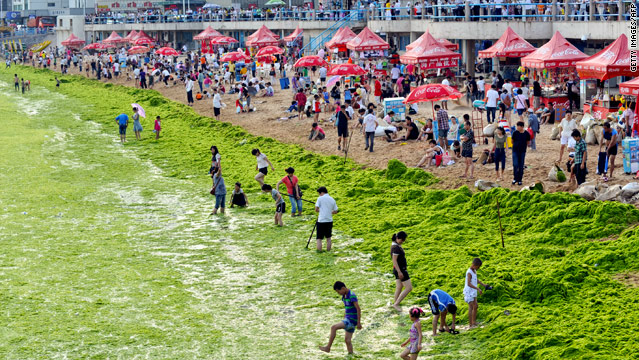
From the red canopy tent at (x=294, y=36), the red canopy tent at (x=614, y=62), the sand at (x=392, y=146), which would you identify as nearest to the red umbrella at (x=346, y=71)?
the sand at (x=392, y=146)

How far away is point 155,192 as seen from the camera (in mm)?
26875

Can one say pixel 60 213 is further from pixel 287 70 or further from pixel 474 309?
pixel 287 70

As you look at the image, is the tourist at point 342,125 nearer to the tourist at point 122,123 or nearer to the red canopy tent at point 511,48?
the red canopy tent at point 511,48

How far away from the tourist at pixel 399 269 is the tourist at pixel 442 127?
11.3m

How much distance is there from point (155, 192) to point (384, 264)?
11189 millimetres

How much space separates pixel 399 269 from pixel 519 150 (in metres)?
8.09

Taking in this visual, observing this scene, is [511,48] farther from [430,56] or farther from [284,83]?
[284,83]

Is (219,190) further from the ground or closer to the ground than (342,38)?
closer to the ground

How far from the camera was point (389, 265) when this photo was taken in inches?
701

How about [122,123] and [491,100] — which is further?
[122,123]

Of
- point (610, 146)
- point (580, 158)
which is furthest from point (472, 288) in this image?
point (610, 146)

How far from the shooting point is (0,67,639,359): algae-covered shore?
13.8 metres

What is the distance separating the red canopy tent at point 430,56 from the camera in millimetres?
36031

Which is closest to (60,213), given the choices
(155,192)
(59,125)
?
(155,192)
